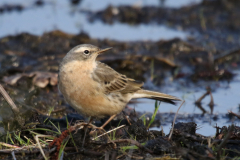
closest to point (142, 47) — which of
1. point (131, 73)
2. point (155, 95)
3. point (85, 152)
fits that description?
point (131, 73)

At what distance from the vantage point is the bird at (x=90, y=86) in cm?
659

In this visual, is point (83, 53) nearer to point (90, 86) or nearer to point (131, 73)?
point (90, 86)

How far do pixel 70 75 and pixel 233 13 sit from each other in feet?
32.5

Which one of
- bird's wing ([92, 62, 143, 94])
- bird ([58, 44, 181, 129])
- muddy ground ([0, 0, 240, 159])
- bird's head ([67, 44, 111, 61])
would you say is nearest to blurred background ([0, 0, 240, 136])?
muddy ground ([0, 0, 240, 159])

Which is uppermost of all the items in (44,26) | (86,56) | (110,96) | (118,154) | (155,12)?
(155,12)

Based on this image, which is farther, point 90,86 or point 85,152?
point 90,86

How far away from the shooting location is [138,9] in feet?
52.6

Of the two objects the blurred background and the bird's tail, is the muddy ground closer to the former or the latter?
the blurred background

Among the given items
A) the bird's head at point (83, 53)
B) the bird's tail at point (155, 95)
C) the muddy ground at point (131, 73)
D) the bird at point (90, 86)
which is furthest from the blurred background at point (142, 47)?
the bird's head at point (83, 53)

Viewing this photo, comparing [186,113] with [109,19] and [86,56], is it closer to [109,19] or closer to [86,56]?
[86,56]

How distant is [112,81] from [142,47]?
5.49 meters

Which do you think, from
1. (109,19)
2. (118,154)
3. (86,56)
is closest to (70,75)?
(86,56)

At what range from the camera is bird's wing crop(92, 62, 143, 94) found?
7.09 meters

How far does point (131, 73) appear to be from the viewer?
10977mm
